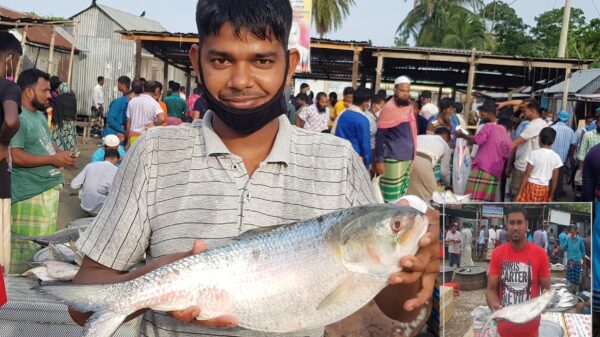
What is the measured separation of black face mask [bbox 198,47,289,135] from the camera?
6.05 feet

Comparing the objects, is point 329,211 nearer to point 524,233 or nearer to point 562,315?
point 524,233

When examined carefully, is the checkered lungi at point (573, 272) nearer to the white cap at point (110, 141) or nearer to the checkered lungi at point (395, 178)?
the checkered lungi at point (395, 178)

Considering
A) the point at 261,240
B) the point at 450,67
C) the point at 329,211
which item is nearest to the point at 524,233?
the point at 329,211

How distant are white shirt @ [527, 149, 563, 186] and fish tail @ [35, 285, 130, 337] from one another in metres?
7.99

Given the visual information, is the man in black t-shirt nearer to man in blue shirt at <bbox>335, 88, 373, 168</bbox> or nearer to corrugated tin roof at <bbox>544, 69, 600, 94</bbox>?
man in blue shirt at <bbox>335, 88, 373, 168</bbox>

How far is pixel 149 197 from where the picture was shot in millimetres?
1844

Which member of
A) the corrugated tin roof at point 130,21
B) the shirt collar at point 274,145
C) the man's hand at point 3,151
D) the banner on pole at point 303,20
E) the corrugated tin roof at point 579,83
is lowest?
the man's hand at point 3,151

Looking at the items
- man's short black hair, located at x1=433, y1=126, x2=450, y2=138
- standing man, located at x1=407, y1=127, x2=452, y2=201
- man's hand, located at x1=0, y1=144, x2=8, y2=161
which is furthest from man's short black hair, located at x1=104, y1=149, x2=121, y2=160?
man's short black hair, located at x1=433, y1=126, x2=450, y2=138

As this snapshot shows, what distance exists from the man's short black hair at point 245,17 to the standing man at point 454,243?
1729mm

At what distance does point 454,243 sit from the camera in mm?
3256

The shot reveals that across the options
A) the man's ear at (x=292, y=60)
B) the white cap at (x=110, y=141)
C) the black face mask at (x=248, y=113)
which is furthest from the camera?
the white cap at (x=110, y=141)

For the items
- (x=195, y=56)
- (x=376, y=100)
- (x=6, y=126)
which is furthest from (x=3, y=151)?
(x=376, y=100)

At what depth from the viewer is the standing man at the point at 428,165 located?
345 inches

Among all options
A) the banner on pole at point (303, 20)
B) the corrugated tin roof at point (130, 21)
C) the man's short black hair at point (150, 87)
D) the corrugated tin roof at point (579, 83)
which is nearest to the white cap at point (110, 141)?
the banner on pole at point (303, 20)
